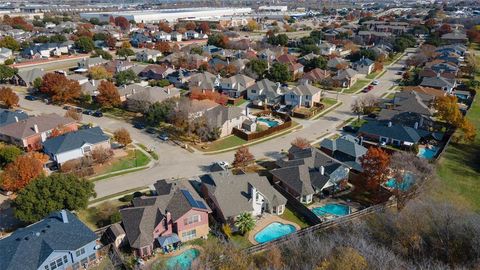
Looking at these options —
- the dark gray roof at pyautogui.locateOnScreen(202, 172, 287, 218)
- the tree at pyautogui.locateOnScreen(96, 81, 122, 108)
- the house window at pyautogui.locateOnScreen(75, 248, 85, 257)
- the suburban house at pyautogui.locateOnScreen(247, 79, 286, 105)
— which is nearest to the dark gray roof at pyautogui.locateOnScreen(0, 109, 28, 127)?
the tree at pyautogui.locateOnScreen(96, 81, 122, 108)

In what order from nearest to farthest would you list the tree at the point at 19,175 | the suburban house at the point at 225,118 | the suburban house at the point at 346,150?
the tree at the point at 19,175 → the suburban house at the point at 346,150 → the suburban house at the point at 225,118

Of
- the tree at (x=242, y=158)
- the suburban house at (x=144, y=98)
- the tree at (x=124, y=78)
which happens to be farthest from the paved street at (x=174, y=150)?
the tree at (x=124, y=78)

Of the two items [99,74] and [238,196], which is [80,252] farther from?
[99,74]

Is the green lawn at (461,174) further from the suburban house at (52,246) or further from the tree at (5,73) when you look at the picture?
the tree at (5,73)

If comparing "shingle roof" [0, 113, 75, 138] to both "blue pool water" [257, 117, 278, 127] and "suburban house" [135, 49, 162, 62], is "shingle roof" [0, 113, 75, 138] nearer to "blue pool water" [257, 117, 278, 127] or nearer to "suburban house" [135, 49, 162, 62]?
"blue pool water" [257, 117, 278, 127]

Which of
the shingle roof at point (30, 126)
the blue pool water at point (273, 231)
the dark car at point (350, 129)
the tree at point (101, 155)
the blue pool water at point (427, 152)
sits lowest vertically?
the blue pool water at point (273, 231)

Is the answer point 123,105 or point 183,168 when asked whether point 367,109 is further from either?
point 123,105

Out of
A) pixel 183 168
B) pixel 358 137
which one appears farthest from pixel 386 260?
pixel 358 137
